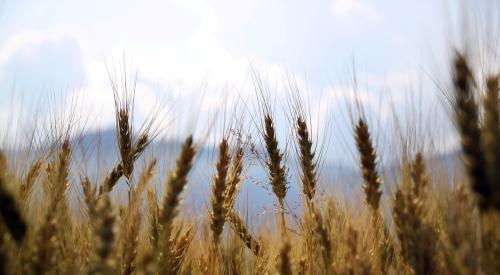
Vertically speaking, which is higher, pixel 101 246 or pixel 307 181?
pixel 307 181

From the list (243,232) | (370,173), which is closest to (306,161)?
(243,232)

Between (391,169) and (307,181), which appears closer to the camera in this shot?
(391,169)

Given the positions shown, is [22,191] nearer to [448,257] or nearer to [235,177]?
[235,177]

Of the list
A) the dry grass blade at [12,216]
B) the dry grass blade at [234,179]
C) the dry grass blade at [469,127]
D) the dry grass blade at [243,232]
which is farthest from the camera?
the dry grass blade at [243,232]

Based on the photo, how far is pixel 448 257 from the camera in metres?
1.81

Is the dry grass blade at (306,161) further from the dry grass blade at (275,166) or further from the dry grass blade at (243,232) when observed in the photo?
the dry grass blade at (243,232)

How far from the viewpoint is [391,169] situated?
2.15m

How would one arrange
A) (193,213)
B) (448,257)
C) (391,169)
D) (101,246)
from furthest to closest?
(193,213) → (391,169) → (448,257) → (101,246)

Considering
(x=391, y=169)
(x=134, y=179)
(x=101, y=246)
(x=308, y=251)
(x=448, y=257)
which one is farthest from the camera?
(x=134, y=179)

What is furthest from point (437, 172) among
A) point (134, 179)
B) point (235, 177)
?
point (134, 179)

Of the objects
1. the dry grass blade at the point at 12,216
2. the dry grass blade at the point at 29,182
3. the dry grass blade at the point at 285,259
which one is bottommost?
the dry grass blade at the point at 285,259

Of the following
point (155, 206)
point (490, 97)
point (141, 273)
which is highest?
point (490, 97)

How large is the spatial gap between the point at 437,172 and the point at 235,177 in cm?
112

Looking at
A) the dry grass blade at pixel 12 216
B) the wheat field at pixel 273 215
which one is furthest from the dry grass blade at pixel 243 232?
the dry grass blade at pixel 12 216
